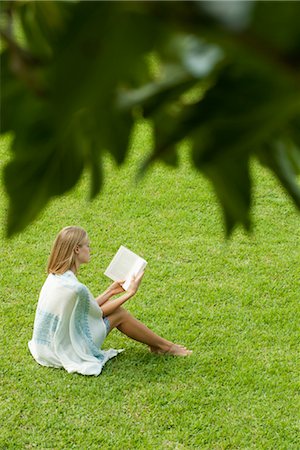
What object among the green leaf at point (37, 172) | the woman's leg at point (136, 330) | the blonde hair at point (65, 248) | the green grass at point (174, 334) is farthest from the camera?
the woman's leg at point (136, 330)

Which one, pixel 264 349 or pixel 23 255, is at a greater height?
pixel 264 349

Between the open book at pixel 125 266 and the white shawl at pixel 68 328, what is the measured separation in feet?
0.92

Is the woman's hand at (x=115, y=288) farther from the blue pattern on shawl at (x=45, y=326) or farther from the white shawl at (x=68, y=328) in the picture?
the blue pattern on shawl at (x=45, y=326)

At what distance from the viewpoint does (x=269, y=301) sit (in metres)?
5.35

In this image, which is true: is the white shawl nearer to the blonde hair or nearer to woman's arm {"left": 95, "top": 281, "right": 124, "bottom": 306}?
the blonde hair

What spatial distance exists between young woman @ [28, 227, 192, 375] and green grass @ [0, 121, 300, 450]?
0.08 meters

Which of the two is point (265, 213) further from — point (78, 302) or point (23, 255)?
point (78, 302)

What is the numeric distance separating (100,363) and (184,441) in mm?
707

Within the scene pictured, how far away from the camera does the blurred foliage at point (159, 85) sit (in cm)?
22

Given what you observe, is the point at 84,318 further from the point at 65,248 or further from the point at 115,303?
the point at 65,248

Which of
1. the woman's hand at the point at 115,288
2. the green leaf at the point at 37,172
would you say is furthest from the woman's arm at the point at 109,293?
the green leaf at the point at 37,172

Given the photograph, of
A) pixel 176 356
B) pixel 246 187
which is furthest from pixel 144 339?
pixel 246 187

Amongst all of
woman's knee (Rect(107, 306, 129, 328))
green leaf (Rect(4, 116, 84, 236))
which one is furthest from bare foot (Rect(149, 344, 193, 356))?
green leaf (Rect(4, 116, 84, 236))

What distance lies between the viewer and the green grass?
4.29m
